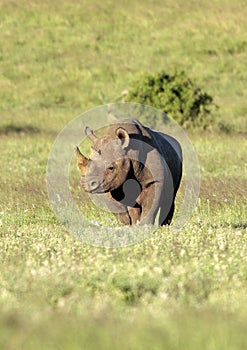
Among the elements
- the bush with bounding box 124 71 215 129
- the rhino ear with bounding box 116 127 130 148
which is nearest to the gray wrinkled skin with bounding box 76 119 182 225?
the rhino ear with bounding box 116 127 130 148

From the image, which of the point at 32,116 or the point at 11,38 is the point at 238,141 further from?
the point at 11,38

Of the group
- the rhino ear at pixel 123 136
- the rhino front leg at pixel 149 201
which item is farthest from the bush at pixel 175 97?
the rhino ear at pixel 123 136

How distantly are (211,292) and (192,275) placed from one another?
0.91ft

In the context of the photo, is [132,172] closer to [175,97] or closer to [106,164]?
[106,164]

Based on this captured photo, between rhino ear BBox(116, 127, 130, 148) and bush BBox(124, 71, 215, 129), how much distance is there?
18966 mm

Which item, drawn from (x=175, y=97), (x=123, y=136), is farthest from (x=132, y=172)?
(x=175, y=97)

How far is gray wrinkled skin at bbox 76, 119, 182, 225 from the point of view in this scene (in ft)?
33.4

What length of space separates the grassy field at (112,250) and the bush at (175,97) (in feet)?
3.28

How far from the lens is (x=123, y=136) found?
10.4 metres

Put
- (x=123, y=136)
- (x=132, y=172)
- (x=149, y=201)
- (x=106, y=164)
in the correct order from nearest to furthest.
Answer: (x=106, y=164)
(x=123, y=136)
(x=132, y=172)
(x=149, y=201)

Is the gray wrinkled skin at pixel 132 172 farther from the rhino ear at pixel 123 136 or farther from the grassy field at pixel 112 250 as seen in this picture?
the grassy field at pixel 112 250

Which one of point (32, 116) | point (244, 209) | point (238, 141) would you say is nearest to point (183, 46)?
point (32, 116)

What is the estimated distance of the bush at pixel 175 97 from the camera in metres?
29.5

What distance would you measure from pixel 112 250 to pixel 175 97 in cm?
2169
